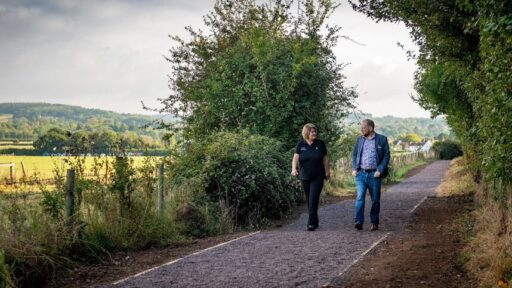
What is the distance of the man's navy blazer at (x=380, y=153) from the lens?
1110 cm

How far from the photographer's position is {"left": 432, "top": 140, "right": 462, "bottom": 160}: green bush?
64250 mm

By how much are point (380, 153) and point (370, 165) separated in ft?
1.03

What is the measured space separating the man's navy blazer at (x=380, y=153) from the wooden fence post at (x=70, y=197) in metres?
5.49

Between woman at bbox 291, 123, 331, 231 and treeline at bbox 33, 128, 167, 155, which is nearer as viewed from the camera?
treeline at bbox 33, 128, 167, 155

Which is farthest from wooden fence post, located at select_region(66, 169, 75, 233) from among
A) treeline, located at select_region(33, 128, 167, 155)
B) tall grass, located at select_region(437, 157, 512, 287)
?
tall grass, located at select_region(437, 157, 512, 287)

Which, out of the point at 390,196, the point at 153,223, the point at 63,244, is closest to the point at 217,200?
the point at 153,223

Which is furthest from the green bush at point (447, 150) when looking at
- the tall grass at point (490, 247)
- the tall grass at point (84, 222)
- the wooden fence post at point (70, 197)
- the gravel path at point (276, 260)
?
the wooden fence post at point (70, 197)

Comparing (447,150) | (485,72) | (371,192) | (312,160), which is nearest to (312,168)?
(312,160)

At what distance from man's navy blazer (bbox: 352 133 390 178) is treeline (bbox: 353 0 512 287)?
179 centimetres

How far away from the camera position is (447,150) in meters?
64.9

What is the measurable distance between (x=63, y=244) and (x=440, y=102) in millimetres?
13549

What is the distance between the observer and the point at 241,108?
60.1ft

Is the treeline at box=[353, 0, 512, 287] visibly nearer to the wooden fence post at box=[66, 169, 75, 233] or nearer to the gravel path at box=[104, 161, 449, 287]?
the gravel path at box=[104, 161, 449, 287]

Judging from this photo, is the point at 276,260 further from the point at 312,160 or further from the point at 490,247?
the point at 312,160
